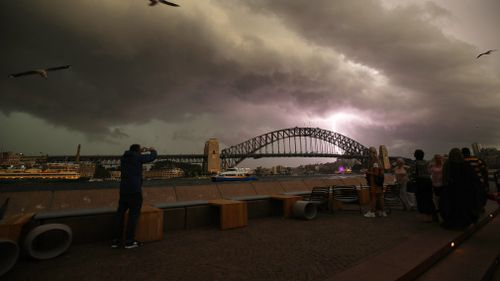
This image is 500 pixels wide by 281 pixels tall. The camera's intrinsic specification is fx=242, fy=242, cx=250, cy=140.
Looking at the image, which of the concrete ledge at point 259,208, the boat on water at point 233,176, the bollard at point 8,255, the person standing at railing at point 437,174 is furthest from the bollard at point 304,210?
the boat on water at point 233,176

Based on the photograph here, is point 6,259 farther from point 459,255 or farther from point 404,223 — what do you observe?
point 404,223

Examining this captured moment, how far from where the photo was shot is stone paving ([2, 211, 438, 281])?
300 centimetres

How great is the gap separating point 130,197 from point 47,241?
1367mm

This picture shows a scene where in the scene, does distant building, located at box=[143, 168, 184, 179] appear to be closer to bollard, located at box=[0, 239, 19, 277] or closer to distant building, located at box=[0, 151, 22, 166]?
distant building, located at box=[0, 151, 22, 166]

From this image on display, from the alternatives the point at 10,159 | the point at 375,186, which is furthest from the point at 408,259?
the point at 10,159

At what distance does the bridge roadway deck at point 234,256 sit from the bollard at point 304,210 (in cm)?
98

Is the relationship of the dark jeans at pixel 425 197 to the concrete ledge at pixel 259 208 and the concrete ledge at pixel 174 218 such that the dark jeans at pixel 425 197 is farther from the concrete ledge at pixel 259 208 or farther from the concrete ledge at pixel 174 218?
the concrete ledge at pixel 174 218

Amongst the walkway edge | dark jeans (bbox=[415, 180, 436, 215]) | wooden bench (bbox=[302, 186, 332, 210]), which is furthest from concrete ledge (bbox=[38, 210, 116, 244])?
dark jeans (bbox=[415, 180, 436, 215])

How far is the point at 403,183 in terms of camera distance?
8102mm

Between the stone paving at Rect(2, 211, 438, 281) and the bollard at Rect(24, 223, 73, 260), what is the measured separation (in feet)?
0.41

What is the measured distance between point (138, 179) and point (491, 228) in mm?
7598

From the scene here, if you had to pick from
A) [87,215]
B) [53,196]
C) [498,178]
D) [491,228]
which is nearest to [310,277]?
[87,215]

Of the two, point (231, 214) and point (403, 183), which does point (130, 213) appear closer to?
point (231, 214)

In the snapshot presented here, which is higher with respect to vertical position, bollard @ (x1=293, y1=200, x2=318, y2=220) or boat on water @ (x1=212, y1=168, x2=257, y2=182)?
boat on water @ (x1=212, y1=168, x2=257, y2=182)
